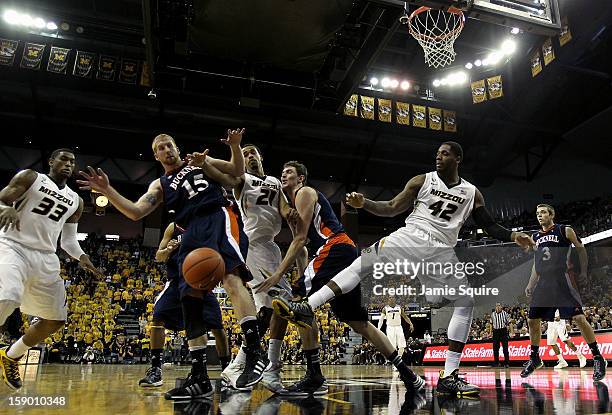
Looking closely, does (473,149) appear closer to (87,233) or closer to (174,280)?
(87,233)

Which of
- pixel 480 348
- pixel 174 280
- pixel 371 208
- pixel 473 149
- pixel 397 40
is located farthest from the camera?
pixel 473 149

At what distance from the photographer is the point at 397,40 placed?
1839 centimetres

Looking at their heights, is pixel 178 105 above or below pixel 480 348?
above

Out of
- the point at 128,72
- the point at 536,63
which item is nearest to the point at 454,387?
the point at 128,72

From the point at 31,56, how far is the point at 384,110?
1264 centimetres

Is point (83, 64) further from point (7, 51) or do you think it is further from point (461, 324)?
point (461, 324)

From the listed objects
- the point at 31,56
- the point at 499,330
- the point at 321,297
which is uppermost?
the point at 31,56

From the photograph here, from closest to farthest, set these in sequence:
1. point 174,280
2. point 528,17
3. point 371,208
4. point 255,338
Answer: point 255,338
point 371,208
point 174,280
point 528,17

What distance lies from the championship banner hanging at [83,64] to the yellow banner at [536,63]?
1574 cm

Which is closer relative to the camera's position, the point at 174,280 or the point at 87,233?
the point at 174,280

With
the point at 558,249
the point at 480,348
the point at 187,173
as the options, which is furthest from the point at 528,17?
the point at 480,348

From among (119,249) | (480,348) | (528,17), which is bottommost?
(480,348)

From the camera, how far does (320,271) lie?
4.07 m

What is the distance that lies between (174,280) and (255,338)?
134cm
